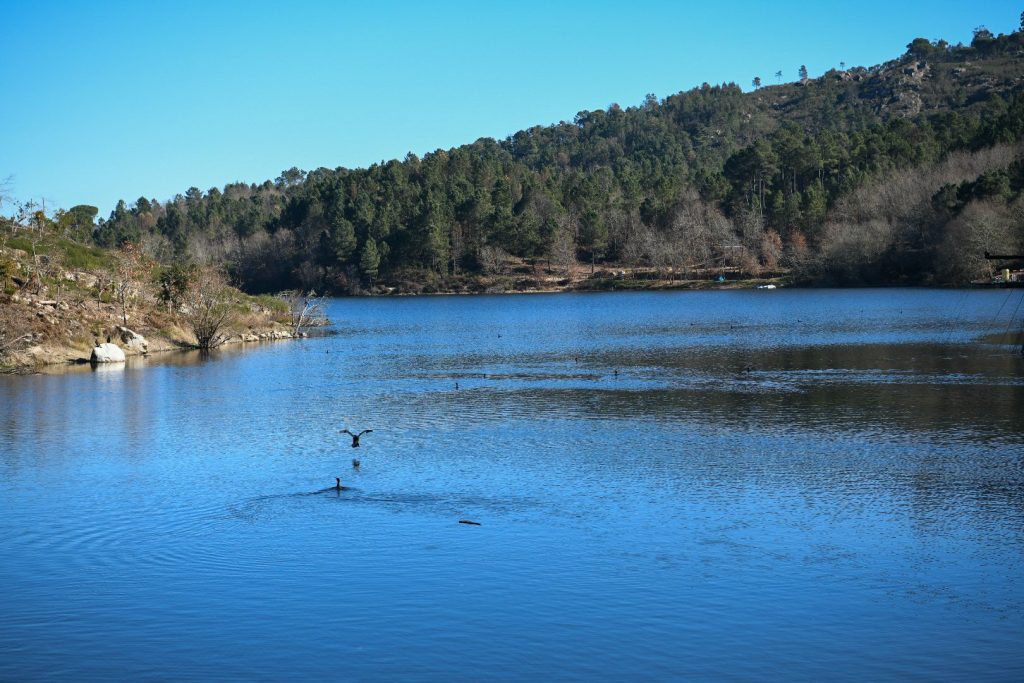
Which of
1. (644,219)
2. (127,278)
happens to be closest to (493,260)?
(644,219)

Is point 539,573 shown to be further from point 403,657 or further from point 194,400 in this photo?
point 194,400

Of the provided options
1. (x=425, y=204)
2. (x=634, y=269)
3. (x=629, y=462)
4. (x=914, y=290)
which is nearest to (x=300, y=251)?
(x=425, y=204)

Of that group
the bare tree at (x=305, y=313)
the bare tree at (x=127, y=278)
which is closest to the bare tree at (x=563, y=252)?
the bare tree at (x=305, y=313)

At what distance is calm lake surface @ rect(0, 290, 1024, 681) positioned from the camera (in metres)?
13.9

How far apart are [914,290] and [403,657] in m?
110

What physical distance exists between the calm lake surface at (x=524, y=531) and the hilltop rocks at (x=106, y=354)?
38.6 feet

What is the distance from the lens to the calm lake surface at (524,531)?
45.6 feet

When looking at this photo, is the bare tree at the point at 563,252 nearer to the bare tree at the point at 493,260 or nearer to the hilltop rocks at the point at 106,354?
the bare tree at the point at 493,260

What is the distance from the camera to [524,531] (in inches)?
765

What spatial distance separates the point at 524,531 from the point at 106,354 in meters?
41.9

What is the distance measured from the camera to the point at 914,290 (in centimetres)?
11225

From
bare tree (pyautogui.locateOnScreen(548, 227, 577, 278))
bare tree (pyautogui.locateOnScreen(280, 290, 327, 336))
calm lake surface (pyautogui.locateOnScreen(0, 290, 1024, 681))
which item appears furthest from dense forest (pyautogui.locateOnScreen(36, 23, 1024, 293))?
calm lake surface (pyautogui.locateOnScreen(0, 290, 1024, 681))

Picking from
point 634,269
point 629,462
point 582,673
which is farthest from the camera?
point 634,269

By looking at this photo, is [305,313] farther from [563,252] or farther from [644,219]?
[644,219]
